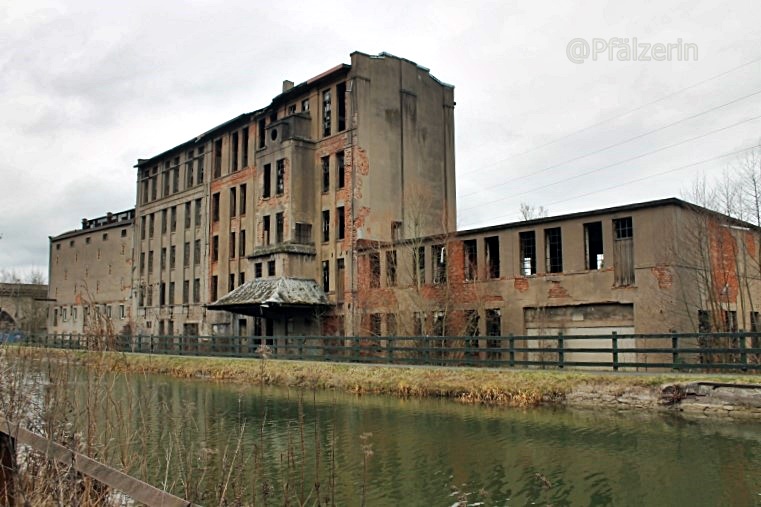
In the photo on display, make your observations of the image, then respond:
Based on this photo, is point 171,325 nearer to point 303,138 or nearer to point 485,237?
point 303,138

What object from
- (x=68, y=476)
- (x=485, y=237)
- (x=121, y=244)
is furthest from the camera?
(x=121, y=244)

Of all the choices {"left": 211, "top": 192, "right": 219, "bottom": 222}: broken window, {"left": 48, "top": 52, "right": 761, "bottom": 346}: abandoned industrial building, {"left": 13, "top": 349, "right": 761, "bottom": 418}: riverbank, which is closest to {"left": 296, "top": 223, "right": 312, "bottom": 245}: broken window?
{"left": 48, "top": 52, "right": 761, "bottom": 346}: abandoned industrial building

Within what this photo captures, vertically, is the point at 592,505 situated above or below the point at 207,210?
below

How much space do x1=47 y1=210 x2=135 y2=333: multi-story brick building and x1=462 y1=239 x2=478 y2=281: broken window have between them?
29.7 meters

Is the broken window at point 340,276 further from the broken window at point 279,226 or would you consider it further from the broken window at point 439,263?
the broken window at point 439,263

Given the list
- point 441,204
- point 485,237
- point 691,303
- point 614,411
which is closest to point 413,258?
point 485,237

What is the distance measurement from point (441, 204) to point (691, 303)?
17.1 meters

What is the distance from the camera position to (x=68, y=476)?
637 cm

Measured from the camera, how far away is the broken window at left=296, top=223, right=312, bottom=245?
118 feet

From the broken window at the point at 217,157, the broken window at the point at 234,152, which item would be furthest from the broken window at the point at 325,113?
the broken window at the point at 217,157

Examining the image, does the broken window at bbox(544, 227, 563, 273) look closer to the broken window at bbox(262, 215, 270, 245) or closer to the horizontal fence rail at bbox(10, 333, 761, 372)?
the horizontal fence rail at bbox(10, 333, 761, 372)

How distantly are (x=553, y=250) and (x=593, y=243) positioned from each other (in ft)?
5.69

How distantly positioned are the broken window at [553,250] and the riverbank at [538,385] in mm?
6728

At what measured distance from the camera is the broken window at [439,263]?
29.4 m
